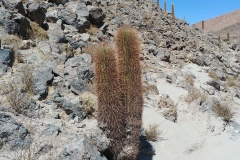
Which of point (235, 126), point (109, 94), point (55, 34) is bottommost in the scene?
point (235, 126)

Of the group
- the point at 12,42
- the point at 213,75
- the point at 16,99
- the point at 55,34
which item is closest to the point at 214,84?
the point at 213,75

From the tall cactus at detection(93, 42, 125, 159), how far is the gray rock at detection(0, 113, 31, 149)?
125 cm

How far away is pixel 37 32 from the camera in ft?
25.4

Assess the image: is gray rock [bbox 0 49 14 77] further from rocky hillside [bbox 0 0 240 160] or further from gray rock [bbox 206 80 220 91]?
gray rock [bbox 206 80 220 91]

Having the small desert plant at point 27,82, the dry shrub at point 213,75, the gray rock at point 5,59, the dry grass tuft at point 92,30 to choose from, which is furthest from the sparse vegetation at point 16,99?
the dry shrub at point 213,75

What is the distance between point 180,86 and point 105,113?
18.5ft

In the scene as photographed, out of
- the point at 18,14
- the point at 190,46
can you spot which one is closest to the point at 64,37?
the point at 18,14

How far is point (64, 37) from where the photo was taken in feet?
27.2

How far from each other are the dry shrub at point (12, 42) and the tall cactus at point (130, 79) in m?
3.28

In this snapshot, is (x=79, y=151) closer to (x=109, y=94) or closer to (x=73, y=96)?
(x=109, y=94)

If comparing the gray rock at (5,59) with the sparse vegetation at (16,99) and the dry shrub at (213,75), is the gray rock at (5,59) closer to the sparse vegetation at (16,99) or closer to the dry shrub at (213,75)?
the sparse vegetation at (16,99)

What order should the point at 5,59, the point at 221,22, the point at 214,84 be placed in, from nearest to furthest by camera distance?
the point at 5,59 → the point at 214,84 → the point at 221,22

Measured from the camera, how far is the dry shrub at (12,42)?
6.49m

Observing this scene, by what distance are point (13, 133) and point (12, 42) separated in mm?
3362
